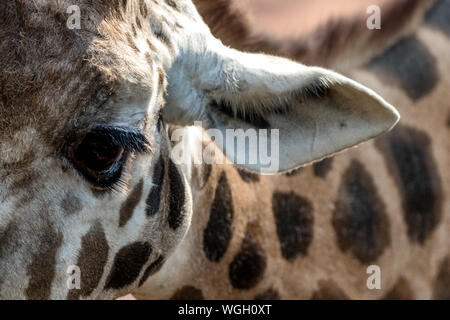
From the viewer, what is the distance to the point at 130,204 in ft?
7.02

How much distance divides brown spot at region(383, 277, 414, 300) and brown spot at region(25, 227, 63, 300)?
5.72ft

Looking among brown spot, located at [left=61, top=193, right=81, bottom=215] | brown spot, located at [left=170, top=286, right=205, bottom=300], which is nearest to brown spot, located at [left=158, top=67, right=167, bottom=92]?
brown spot, located at [left=61, top=193, right=81, bottom=215]

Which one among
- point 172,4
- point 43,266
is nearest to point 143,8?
point 172,4

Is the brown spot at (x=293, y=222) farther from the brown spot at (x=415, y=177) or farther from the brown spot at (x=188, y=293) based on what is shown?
the brown spot at (x=415, y=177)

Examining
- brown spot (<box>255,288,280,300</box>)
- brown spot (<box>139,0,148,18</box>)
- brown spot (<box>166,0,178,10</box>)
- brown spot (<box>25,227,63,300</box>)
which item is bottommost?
brown spot (<box>25,227,63,300</box>)

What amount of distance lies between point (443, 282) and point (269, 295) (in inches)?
38.7

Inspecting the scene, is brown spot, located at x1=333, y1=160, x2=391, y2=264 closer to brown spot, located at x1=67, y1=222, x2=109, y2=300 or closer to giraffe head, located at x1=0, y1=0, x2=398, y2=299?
giraffe head, located at x1=0, y1=0, x2=398, y2=299

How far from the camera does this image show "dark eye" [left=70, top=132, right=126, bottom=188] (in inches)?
76.7

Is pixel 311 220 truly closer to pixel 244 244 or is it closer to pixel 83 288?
pixel 244 244

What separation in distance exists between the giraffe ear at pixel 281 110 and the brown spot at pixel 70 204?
1.58 ft

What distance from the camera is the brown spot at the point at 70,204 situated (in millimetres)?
1961

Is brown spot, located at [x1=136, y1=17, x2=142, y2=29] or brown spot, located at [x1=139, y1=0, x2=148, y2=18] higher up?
brown spot, located at [x1=139, y1=0, x2=148, y2=18]

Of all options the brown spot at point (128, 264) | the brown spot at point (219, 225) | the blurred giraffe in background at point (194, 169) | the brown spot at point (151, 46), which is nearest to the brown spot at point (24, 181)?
the blurred giraffe in background at point (194, 169)
